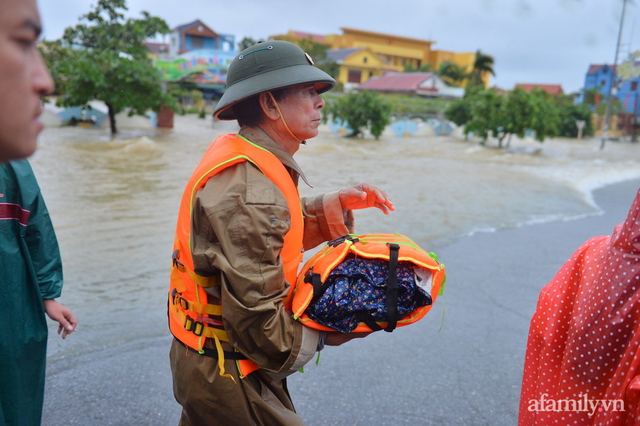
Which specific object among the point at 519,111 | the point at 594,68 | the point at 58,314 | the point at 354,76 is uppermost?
the point at 594,68

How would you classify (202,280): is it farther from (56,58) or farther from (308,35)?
(308,35)

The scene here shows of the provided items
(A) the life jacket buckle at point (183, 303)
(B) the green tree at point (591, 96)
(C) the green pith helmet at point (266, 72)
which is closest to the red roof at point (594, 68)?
(B) the green tree at point (591, 96)

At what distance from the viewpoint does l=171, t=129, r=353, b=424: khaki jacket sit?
161cm

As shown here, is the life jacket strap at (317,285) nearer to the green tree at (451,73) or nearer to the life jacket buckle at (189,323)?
the life jacket buckle at (189,323)

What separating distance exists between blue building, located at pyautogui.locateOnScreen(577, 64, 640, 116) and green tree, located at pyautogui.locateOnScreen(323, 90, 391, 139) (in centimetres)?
3142

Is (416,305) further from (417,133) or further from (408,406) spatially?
(417,133)

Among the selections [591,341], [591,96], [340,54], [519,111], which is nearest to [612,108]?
[591,96]

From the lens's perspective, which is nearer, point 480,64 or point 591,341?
point 591,341

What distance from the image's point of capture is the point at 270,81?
184 centimetres

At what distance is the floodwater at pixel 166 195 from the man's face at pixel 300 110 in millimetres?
2863

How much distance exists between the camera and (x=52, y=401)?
3201mm

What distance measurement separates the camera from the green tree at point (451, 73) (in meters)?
56.3

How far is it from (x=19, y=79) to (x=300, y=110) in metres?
1.24

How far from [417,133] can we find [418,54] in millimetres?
43349
